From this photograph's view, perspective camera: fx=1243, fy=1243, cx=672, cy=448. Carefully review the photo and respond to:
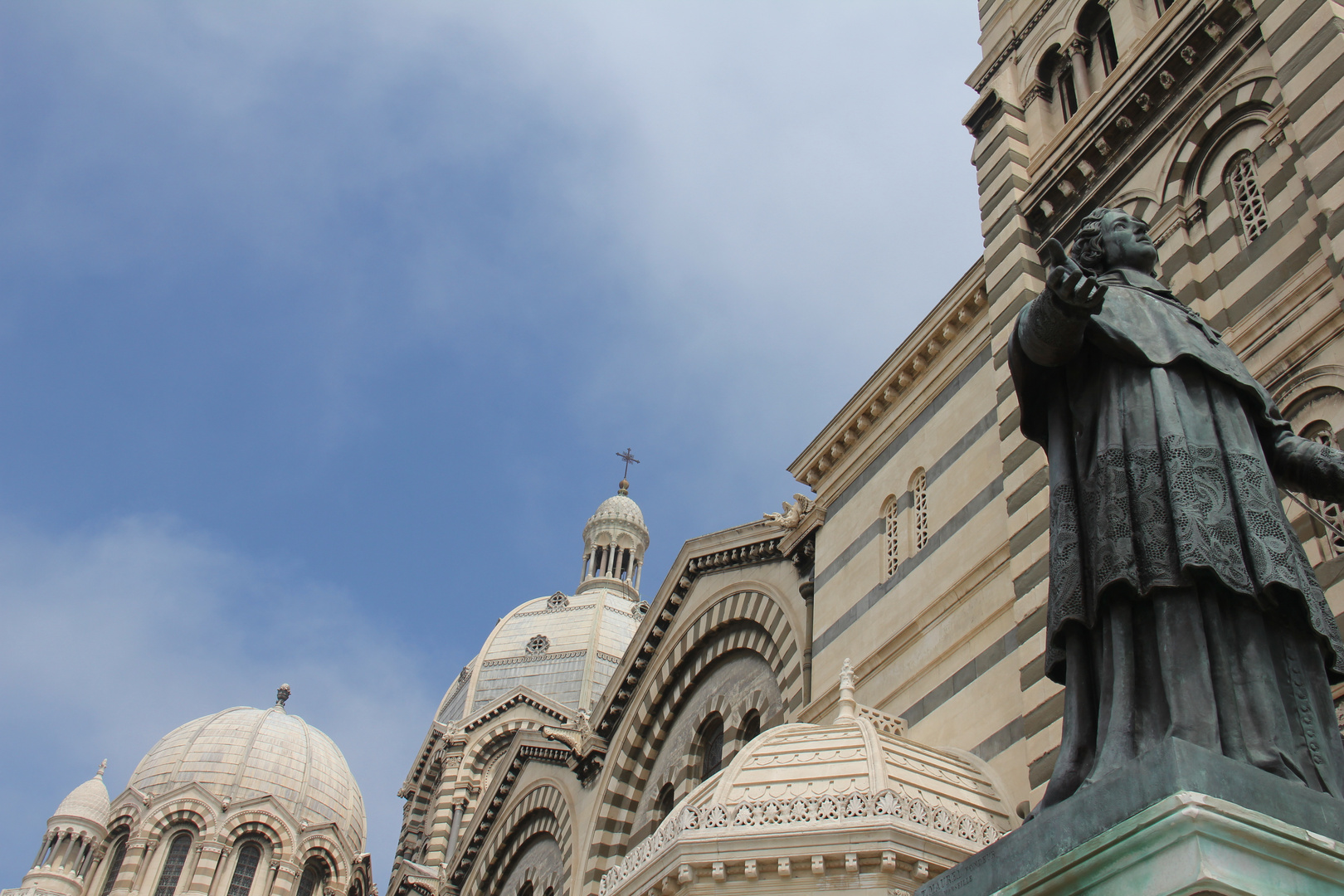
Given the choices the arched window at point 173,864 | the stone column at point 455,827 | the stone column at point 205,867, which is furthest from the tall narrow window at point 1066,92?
the arched window at point 173,864

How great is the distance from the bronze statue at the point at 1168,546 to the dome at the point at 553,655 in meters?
47.2

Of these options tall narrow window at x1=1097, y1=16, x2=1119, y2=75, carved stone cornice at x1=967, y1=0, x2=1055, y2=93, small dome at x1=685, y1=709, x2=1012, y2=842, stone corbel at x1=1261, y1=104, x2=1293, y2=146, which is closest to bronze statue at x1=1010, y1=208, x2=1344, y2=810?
small dome at x1=685, y1=709, x2=1012, y2=842

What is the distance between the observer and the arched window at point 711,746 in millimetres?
19906

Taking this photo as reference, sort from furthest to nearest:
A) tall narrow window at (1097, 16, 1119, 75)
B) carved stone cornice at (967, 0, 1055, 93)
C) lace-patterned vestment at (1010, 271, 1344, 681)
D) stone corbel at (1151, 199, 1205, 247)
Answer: carved stone cornice at (967, 0, 1055, 93)
tall narrow window at (1097, 16, 1119, 75)
stone corbel at (1151, 199, 1205, 247)
lace-patterned vestment at (1010, 271, 1344, 681)

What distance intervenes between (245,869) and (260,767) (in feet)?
13.3

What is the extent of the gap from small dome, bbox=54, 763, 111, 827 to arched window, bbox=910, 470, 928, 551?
131 feet

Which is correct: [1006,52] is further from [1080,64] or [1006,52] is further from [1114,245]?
[1114,245]

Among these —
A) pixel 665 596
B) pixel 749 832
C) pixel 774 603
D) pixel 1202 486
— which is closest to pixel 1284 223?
pixel 749 832

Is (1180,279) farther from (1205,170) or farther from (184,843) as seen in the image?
(184,843)

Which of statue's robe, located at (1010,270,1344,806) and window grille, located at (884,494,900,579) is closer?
statue's robe, located at (1010,270,1344,806)

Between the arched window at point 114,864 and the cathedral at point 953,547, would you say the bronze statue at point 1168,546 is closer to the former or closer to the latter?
the cathedral at point 953,547

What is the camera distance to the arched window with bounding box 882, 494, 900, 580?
1623 cm

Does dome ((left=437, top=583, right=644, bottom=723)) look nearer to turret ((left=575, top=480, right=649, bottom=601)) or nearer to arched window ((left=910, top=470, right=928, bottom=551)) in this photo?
turret ((left=575, top=480, right=649, bottom=601))

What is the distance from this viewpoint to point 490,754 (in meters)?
48.1
